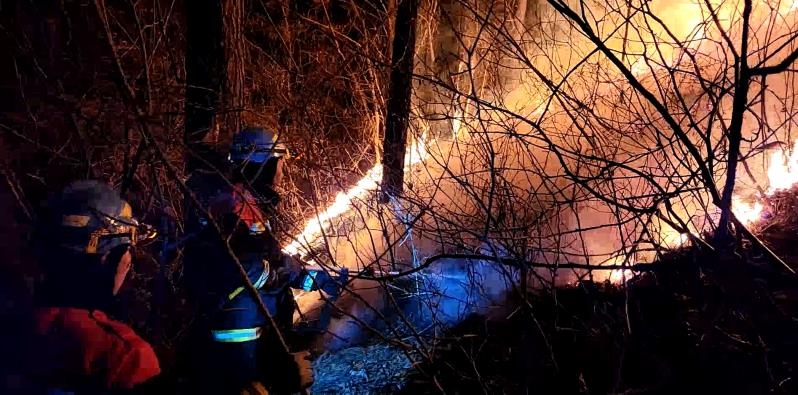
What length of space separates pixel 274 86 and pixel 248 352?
4700 mm

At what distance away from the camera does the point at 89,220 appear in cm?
259

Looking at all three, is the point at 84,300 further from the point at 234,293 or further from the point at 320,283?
the point at 320,283

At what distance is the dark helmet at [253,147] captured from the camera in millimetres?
4320

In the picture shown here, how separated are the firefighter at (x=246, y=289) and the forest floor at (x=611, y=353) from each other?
3.14 ft

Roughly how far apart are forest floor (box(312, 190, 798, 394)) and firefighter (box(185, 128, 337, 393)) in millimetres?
957

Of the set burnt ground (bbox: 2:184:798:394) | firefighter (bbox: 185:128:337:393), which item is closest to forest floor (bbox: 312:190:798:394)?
burnt ground (bbox: 2:184:798:394)

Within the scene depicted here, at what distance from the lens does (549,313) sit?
6047 mm

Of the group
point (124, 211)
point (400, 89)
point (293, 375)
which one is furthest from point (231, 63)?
point (293, 375)

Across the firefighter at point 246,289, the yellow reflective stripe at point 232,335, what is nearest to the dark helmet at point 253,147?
the firefighter at point 246,289

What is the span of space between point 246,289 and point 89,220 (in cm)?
117

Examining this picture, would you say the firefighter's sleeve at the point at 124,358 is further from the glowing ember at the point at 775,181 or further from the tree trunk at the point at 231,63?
the glowing ember at the point at 775,181

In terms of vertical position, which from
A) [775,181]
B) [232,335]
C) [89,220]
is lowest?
[232,335]

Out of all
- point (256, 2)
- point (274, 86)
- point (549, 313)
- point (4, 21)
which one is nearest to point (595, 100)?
point (549, 313)

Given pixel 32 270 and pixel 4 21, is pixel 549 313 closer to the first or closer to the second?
pixel 32 270
